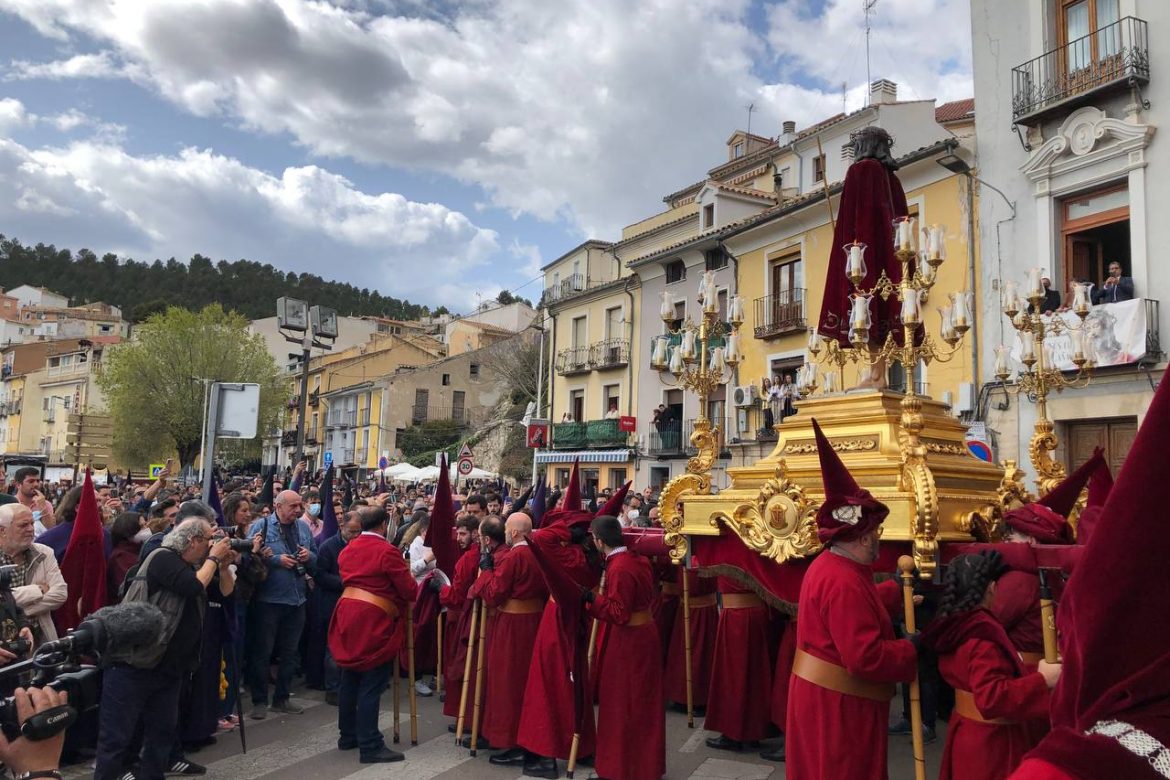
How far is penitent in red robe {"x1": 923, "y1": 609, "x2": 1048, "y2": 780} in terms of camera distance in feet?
10.8

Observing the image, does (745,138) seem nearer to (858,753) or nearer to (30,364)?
(858,753)

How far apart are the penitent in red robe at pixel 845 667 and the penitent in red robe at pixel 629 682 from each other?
182 centimetres

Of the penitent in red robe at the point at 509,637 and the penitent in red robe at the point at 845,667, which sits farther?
the penitent in red robe at the point at 509,637

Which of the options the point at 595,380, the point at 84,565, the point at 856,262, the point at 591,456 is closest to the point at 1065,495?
the point at 856,262

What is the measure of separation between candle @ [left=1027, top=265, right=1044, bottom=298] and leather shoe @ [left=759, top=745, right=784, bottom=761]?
380 centimetres

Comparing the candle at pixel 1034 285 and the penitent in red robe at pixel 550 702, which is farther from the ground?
the candle at pixel 1034 285

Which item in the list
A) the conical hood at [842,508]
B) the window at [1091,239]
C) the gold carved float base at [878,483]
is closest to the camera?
the conical hood at [842,508]

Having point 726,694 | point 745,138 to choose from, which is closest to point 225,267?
point 745,138

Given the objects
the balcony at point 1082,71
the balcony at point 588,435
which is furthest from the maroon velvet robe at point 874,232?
the balcony at point 588,435

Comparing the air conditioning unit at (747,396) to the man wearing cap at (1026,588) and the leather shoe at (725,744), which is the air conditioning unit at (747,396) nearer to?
the leather shoe at (725,744)

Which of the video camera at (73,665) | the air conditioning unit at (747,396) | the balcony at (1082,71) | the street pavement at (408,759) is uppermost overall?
the balcony at (1082,71)

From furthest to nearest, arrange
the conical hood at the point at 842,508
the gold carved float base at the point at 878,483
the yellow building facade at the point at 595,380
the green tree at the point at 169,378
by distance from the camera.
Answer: the green tree at the point at 169,378 → the yellow building facade at the point at 595,380 → the gold carved float base at the point at 878,483 → the conical hood at the point at 842,508

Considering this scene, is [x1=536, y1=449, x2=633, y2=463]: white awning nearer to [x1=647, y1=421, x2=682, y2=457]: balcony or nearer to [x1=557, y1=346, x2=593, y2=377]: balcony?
[x1=647, y1=421, x2=682, y2=457]: balcony

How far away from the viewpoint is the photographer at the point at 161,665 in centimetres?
484
